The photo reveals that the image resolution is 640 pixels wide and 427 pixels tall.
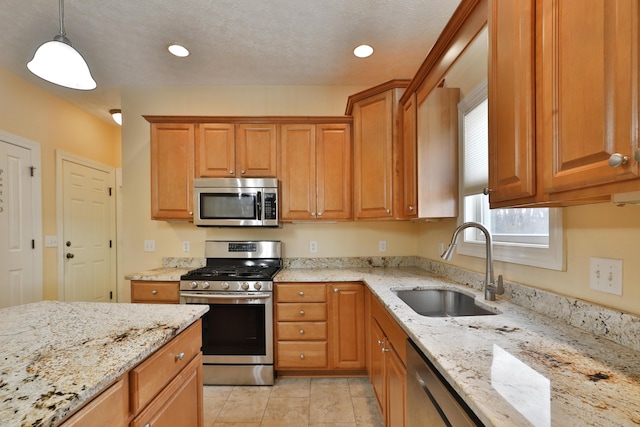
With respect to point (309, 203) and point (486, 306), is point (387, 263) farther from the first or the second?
point (486, 306)

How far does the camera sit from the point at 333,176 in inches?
103

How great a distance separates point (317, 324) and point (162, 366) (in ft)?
4.83

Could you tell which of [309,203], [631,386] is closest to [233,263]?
[309,203]

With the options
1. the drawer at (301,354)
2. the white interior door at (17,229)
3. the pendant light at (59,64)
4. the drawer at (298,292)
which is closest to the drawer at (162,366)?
the drawer at (298,292)

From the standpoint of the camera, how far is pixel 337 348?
232cm

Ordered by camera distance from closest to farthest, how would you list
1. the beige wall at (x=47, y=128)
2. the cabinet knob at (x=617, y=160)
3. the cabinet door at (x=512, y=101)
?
the cabinet knob at (x=617, y=160), the cabinet door at (x=512, y=101), the beige wall at (x=47, y=128)

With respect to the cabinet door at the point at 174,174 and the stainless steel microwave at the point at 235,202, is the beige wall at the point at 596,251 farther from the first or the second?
the cabinet door at the point at 174,174

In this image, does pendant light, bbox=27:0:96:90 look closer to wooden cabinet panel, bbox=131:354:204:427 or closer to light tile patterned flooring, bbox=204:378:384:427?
wooden cabinet panel, bbox=131:354:204:427

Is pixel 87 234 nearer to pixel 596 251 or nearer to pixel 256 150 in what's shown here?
pixel 256 150

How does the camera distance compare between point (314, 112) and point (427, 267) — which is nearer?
point (427, 267)

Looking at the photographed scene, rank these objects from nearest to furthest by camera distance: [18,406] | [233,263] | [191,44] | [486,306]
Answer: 1. [18,406]
2. [486,306]
3. [191,44]
4. [233,263]

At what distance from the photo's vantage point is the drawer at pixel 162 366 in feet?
2.83

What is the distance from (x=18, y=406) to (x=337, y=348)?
204cm

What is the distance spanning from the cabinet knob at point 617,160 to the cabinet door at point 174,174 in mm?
2694
